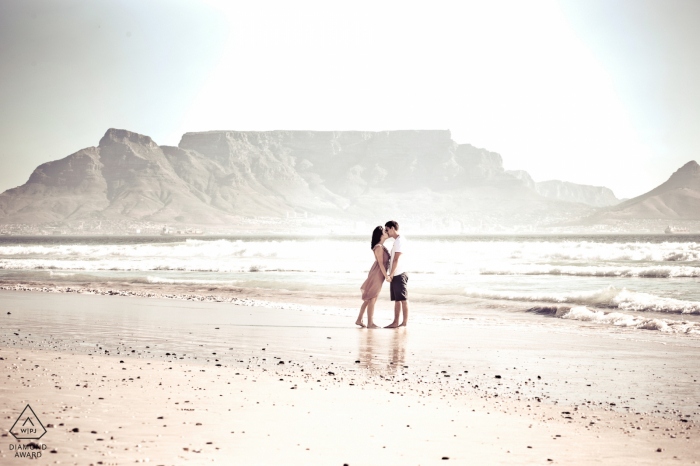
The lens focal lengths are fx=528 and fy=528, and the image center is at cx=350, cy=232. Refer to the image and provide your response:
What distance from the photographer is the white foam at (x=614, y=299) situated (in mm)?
13312

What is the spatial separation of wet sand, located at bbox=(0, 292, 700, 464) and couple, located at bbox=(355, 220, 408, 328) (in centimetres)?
124

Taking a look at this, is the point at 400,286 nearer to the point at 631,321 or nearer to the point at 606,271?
the point at 631,321

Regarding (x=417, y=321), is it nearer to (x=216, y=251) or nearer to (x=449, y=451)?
(x=449, y=451)

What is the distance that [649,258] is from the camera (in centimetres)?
3719

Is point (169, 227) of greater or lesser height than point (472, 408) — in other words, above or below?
above

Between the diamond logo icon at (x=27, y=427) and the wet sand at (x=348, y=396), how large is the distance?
0.31ft

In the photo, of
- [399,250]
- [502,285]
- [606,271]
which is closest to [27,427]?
[399,250]

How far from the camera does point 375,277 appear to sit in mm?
11656

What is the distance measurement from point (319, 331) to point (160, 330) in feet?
10.5

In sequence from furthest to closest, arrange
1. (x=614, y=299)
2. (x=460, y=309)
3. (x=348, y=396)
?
(x=460, y=309) → (x=614, y=299) → (x=348, y=396)

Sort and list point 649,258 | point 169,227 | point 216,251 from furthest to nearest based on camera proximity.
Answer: point 169,227
point 216,251
point 649,258

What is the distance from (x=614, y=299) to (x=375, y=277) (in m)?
7.48

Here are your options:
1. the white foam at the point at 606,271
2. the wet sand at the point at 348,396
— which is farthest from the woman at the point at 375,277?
the white foam at the point at 606,271

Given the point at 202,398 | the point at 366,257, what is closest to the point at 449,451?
the point at 202,398
